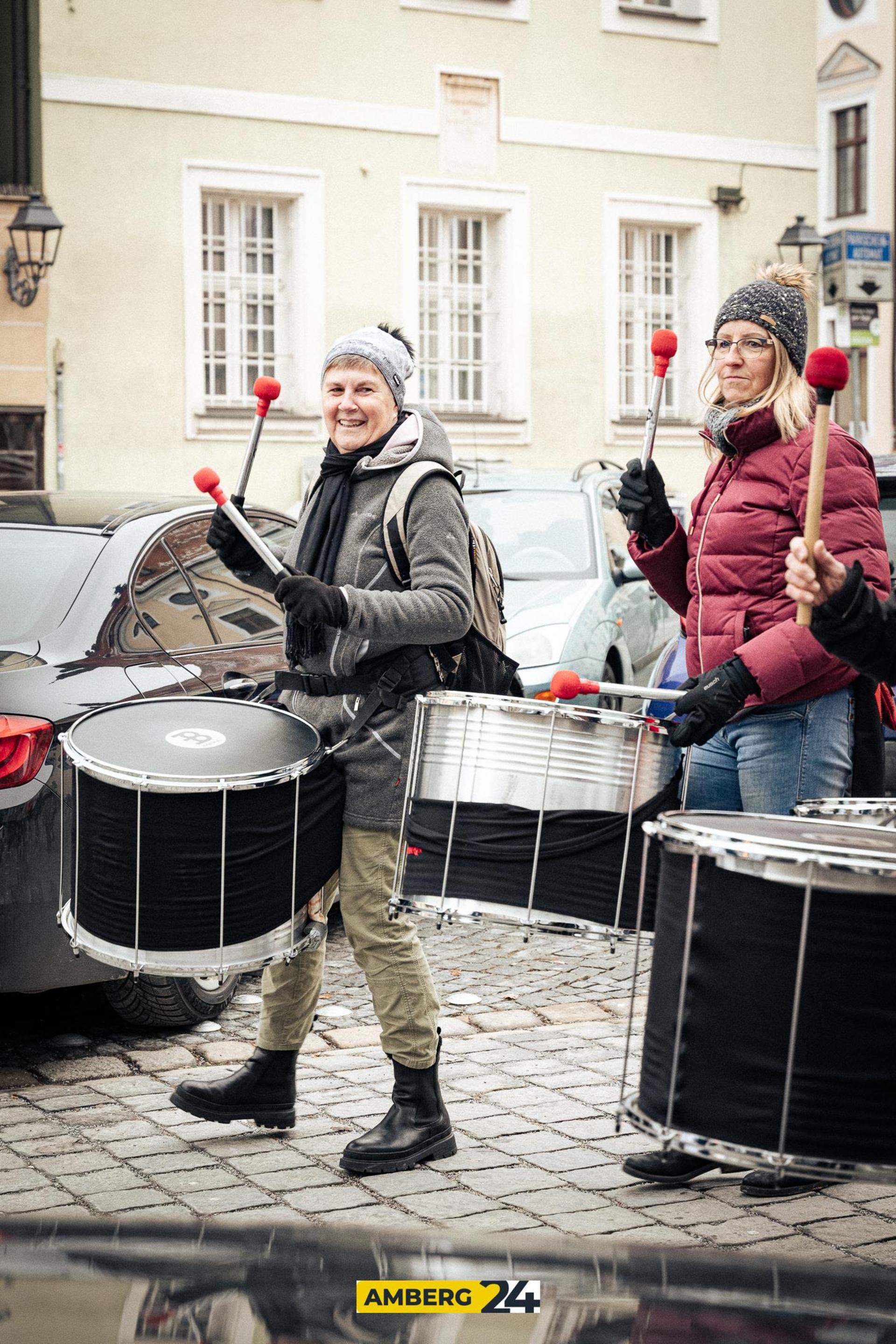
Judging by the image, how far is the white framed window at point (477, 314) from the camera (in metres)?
18.2

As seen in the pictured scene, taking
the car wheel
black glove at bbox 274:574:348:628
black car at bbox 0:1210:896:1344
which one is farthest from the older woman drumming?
the car wheel

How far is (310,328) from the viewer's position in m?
17.2

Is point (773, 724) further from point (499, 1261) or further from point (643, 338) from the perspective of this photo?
point (643, 338)

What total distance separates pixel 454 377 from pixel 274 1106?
1474 centimetres

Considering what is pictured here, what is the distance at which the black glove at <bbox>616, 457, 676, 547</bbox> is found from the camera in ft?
13.0

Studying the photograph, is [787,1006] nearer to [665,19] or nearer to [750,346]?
[750,346]

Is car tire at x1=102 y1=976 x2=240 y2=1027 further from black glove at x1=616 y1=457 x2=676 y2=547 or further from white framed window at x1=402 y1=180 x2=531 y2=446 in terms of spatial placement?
white framed window at x1=402 y1=180 x2=531 y2=446

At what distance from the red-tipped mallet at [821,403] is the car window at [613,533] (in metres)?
7.51

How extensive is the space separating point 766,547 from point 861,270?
13.2 meters

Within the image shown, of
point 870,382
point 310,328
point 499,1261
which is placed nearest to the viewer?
point 499,1261

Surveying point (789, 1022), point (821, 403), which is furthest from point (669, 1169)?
point (821, 403)

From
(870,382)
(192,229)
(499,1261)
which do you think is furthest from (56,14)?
(870,382)

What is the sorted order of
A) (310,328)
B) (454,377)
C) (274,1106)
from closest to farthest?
(274,1106) < (310,328) < (454,377)

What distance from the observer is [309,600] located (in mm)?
3754
